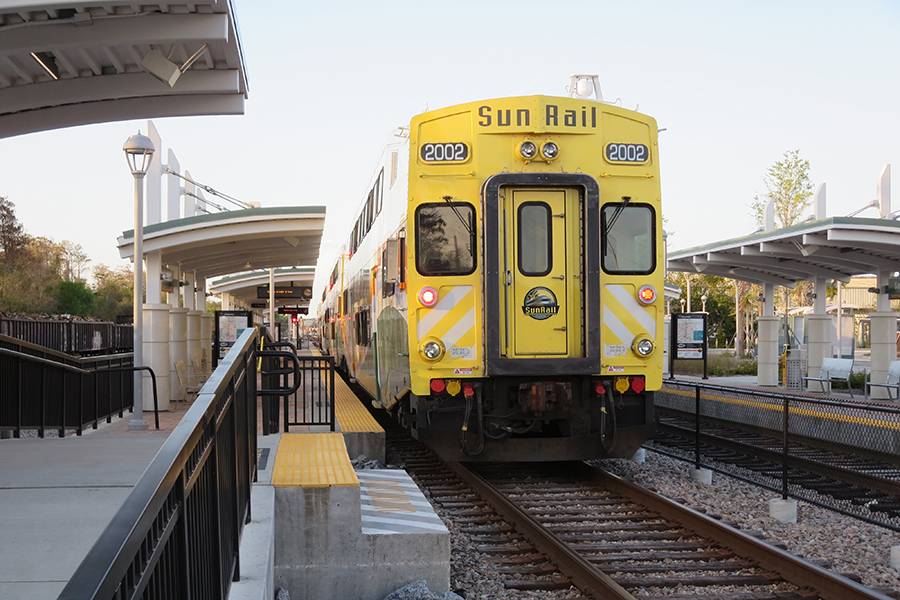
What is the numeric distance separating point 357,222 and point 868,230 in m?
10.0

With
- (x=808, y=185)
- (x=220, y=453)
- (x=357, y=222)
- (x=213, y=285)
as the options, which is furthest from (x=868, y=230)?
(x=808, y=185)

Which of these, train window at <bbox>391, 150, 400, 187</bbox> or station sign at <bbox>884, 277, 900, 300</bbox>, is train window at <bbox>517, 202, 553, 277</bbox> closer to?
train window at <bbox>391, 150, 400, 187</bbox>

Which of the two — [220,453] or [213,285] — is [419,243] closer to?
[220,453]

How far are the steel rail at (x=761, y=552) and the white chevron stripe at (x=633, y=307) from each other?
66.8 inches

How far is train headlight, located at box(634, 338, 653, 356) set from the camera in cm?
890

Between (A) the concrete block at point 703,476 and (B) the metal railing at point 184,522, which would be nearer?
(B) the metal railing at point 184,522

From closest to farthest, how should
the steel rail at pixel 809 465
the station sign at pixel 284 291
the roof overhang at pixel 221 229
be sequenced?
the steel rail at pixel 809 465
the roof overhang at pixel 221 229
the station sign at pixel 284 291

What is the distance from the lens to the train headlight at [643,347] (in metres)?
8.90

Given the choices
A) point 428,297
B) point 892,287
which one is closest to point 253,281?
point 892,287

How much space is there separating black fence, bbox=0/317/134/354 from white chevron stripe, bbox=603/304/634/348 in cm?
951

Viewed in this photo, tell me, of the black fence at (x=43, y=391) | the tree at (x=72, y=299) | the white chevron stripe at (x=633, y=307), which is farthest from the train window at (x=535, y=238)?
the tree at (x=72, y=299)

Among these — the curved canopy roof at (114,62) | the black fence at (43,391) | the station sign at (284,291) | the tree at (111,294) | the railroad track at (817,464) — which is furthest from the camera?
the tree at (111,294)

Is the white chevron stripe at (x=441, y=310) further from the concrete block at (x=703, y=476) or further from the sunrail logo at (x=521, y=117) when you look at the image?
the concrete block at (x=703, y=476)

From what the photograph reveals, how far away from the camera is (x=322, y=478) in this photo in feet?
20.3
